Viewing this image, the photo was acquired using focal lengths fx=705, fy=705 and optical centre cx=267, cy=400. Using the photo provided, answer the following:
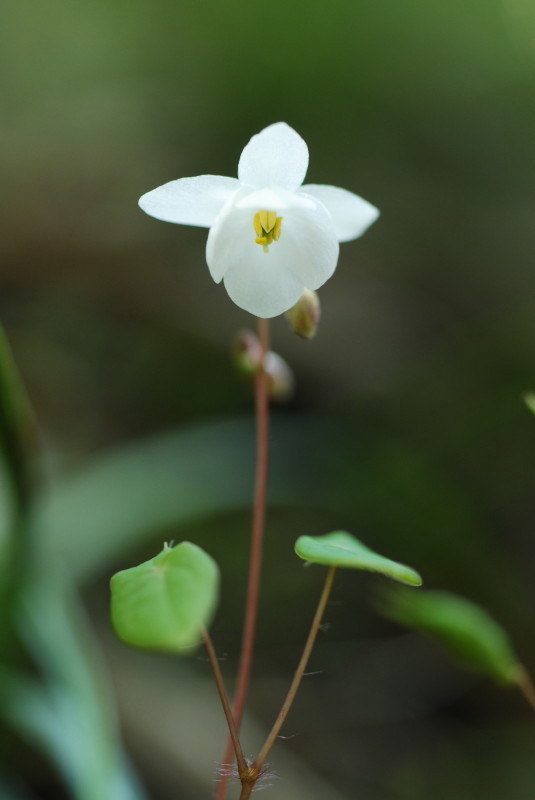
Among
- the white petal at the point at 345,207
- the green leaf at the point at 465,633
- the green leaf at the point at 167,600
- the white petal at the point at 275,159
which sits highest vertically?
the white petal at the point at 345,207

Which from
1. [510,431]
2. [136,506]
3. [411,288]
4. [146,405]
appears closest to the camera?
[136,506]

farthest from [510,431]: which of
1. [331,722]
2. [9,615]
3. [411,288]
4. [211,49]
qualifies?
[211,49]

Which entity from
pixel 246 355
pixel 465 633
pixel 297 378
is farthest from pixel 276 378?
pixel 297 378

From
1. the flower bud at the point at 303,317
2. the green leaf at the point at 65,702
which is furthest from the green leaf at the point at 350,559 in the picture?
the green leaf at the point at 65,702

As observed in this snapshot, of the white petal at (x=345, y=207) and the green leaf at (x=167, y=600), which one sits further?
the white petal at (x=345, y=207)

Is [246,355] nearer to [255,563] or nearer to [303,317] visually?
[303,317]

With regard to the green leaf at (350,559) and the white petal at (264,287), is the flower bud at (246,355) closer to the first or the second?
the white petal at (264,287)

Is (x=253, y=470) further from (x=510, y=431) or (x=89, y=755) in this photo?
(x=89, y=755)
